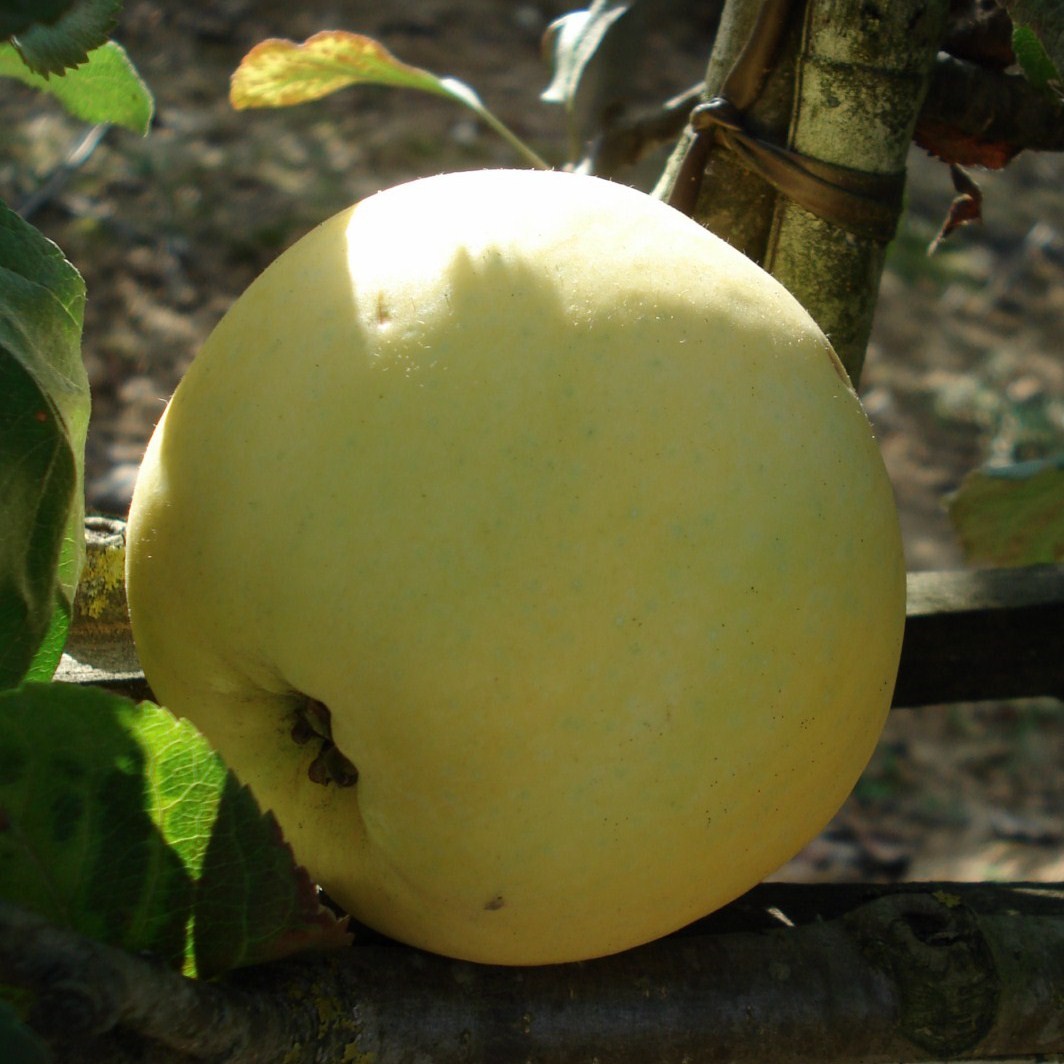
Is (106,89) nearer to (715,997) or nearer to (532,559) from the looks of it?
(532,559)

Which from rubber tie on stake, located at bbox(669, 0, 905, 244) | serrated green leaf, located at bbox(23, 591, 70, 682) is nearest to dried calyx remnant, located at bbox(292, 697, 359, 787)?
serrated green leaf, located at bbox(23, 591, 70, 682)

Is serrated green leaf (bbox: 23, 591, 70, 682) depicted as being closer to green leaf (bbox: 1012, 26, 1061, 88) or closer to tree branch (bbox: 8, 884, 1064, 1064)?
tree branch (bbox: 8, 884, 1064, 1064)

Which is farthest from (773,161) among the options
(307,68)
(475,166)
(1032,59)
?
(475,166)

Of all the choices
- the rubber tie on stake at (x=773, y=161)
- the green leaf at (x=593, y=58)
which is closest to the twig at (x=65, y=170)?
the green leaf at (x=593, y=58)

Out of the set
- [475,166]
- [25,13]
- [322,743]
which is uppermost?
[25,13]

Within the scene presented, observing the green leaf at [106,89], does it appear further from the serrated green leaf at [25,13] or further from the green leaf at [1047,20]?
the green leaf at [1047,20]

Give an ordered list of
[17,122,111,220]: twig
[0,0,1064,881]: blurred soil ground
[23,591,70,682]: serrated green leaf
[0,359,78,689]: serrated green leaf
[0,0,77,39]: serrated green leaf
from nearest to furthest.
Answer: [0,0,77,39]: serrated green leaf
[0,359,78,689]: serrated green leaf
[23,591,70,682]: serrated green leaf
[17,122,111,220]: twig
[0,0,1064,881]: blurred soil ground
